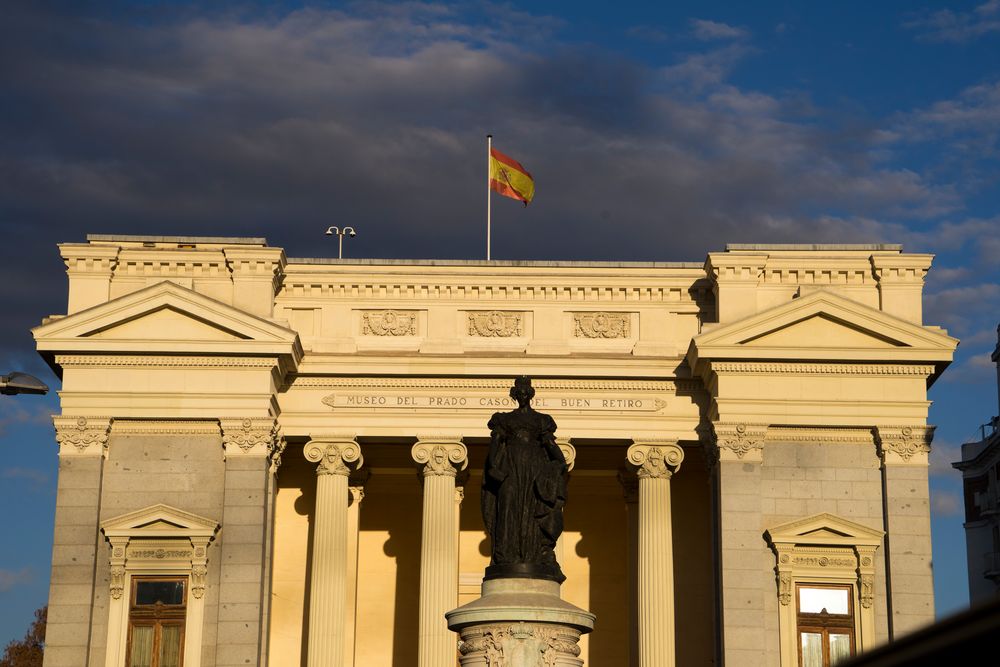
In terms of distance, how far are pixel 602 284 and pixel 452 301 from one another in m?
4.58

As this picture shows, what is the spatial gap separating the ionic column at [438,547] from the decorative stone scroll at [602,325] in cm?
519

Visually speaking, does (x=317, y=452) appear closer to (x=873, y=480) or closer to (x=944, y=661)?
(x=873, y=480)

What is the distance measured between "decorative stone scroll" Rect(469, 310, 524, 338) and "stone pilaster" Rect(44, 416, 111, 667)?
36.8 feet

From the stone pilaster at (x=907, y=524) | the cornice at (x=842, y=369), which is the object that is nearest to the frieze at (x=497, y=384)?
the cornice at (x=842, y=369)

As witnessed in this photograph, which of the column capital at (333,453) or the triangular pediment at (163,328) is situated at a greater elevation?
the triangular pediment at (163,328)

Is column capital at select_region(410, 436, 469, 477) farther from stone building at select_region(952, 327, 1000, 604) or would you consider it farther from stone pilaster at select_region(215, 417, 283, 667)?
stone building at select_region(952, 327, 1000, 604)

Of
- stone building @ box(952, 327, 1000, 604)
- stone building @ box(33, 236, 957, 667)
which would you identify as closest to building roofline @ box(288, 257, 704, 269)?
stone building @ box(33, 236, 957, 667)

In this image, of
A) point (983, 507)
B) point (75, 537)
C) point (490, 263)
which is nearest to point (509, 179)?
point (490, 263)

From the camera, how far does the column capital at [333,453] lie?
47.6 meters

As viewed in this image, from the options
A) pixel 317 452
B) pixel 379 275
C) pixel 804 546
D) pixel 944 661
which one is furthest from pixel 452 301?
pixel 944 661

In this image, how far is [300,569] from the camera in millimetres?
50094

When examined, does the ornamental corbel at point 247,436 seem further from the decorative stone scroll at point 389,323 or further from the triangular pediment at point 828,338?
the triangular pediment at point 828,338

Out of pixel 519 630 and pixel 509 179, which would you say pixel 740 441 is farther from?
pixel 519 630

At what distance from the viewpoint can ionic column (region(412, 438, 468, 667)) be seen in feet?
151
